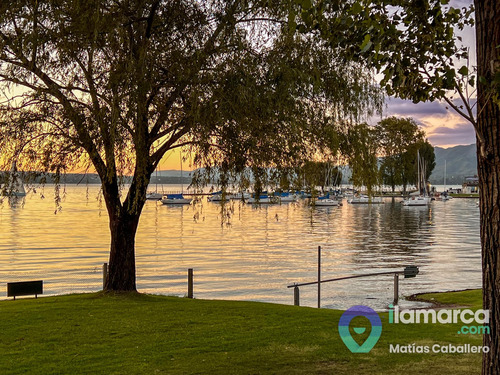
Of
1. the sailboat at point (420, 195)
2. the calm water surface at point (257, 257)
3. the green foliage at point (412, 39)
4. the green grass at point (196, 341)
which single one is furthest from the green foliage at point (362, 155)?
the sailboat at point (420, 195)

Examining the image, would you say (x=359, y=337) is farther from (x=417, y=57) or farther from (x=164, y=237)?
(x=164, y=237)

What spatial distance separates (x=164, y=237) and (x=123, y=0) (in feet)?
159

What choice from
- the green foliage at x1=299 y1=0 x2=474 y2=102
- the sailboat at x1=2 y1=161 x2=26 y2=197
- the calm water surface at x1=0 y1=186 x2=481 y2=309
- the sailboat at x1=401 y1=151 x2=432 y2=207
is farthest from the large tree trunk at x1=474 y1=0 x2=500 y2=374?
the sailboat at x1=401 y1=151 x2=432 y2=207

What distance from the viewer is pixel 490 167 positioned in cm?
578

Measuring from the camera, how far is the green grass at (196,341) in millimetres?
9164

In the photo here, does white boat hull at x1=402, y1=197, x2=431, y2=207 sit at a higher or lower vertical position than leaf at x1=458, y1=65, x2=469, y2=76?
lower

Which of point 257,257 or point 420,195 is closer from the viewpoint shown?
point 257,257

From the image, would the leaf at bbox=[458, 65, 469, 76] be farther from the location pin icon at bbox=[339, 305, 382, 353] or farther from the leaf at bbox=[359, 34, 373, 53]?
the location pin icon at bbox=[339, 305, 382, 353]

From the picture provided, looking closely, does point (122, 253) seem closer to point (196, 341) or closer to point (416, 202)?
point (196, 341)

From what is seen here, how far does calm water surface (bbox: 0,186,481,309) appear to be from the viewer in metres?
28.5

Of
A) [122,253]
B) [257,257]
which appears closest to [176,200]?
[257,257]

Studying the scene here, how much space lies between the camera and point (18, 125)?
1423 cm

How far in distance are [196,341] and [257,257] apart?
32468 mm

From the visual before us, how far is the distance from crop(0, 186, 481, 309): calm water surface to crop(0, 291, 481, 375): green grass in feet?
8.57
